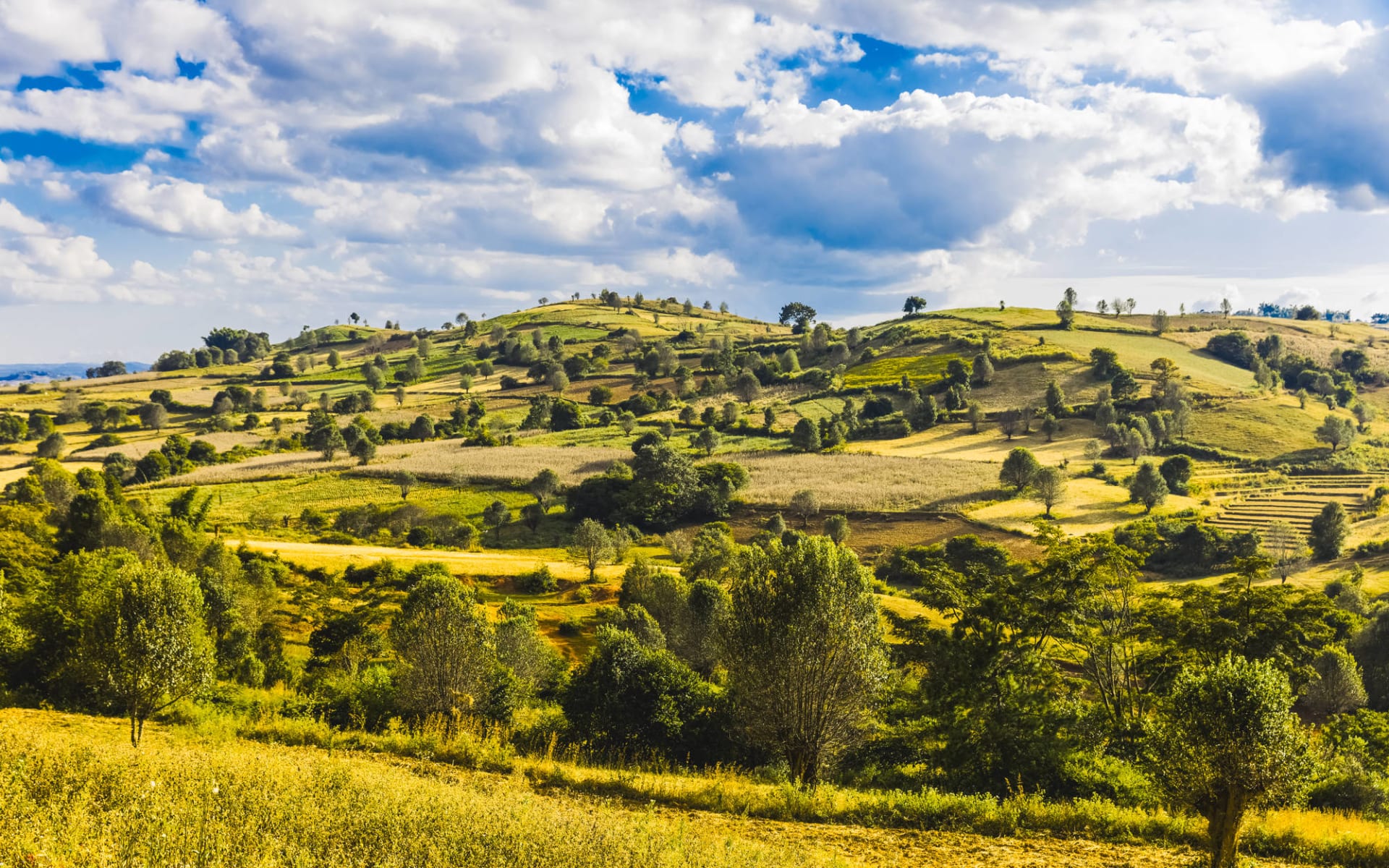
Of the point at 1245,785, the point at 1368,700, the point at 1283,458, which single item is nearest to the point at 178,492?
the point at 1245,785

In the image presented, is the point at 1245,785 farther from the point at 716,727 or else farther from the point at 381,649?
the point at 381,649

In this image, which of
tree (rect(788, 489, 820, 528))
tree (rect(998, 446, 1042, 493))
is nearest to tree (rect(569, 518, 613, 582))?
tree (rect(788, 489, 820, 528))

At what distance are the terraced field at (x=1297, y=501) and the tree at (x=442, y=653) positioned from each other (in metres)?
91.1

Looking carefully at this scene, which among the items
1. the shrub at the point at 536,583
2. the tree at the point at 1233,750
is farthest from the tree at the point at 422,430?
the tree at the point at 1233,750

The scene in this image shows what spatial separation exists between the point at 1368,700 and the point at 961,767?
180 feet

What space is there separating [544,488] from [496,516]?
9.65 meters

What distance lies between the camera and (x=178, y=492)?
299 ft

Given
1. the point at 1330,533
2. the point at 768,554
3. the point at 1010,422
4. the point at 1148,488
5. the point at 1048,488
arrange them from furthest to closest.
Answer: the point at 1010,422, the point at 1048,488, the point at 1148,488, the point at 1330,533, the point at 768,554

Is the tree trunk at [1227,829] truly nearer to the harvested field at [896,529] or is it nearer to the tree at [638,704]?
the tree at [638,704]

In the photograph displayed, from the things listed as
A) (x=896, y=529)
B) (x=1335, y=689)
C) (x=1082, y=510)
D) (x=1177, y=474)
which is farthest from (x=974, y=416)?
(x=1335, y=689)

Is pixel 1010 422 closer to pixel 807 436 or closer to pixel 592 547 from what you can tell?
pixel 807 436

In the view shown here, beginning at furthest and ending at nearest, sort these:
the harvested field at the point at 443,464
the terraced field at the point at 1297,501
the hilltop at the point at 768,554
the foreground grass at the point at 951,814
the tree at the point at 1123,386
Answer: the tree at the point at 1123,386 < the harvested field at the point at 443,464 < the terraced field at the point at 1297,501 < the hilltop at the point at 768,554 < the foreground grass at the point at 951,814

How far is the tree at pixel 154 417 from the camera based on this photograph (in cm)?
14850

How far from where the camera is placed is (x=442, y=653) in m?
26.6
